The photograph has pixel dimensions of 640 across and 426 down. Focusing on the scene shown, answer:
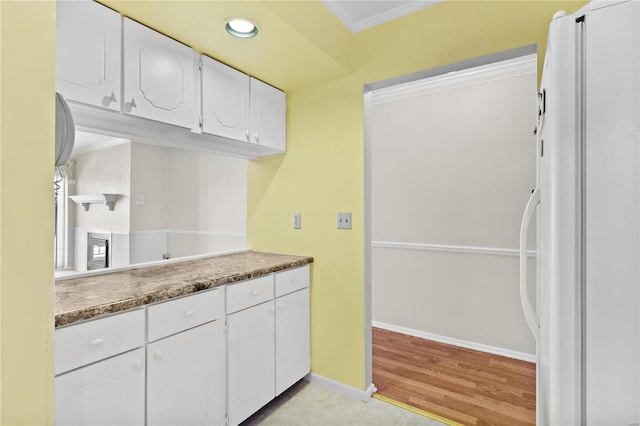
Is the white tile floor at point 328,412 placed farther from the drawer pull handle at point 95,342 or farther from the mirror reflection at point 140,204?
the mirror reflection at point 140,204

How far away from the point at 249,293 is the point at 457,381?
1.69 m

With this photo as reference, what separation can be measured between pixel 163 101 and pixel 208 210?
1.41m

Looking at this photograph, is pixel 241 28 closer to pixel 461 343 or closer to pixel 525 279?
pixel 525 279

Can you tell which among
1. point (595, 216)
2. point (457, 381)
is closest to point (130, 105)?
point (595, 216)

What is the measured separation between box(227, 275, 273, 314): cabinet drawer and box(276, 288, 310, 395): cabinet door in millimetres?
144

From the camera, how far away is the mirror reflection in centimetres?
176

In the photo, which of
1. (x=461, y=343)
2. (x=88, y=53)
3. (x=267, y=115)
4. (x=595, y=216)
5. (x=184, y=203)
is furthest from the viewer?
(x=461, y=343)

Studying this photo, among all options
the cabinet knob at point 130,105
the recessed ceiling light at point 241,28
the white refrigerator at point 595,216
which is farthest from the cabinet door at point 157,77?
the white refrigerator at point 595,216

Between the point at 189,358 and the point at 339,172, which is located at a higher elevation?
the point at 339,172

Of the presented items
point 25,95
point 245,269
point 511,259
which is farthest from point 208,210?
point 511,259

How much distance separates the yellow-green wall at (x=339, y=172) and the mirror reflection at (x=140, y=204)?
1.86 ft

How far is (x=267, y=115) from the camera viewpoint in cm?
227

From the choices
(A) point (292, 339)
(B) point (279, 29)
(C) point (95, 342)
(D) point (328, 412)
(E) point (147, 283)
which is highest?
(B) point (279, 29)

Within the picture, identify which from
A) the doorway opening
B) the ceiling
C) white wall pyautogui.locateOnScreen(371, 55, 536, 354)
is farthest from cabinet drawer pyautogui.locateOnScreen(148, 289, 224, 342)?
white wall pyautogui.locateOnScreen(371, 55, 536, 354)
